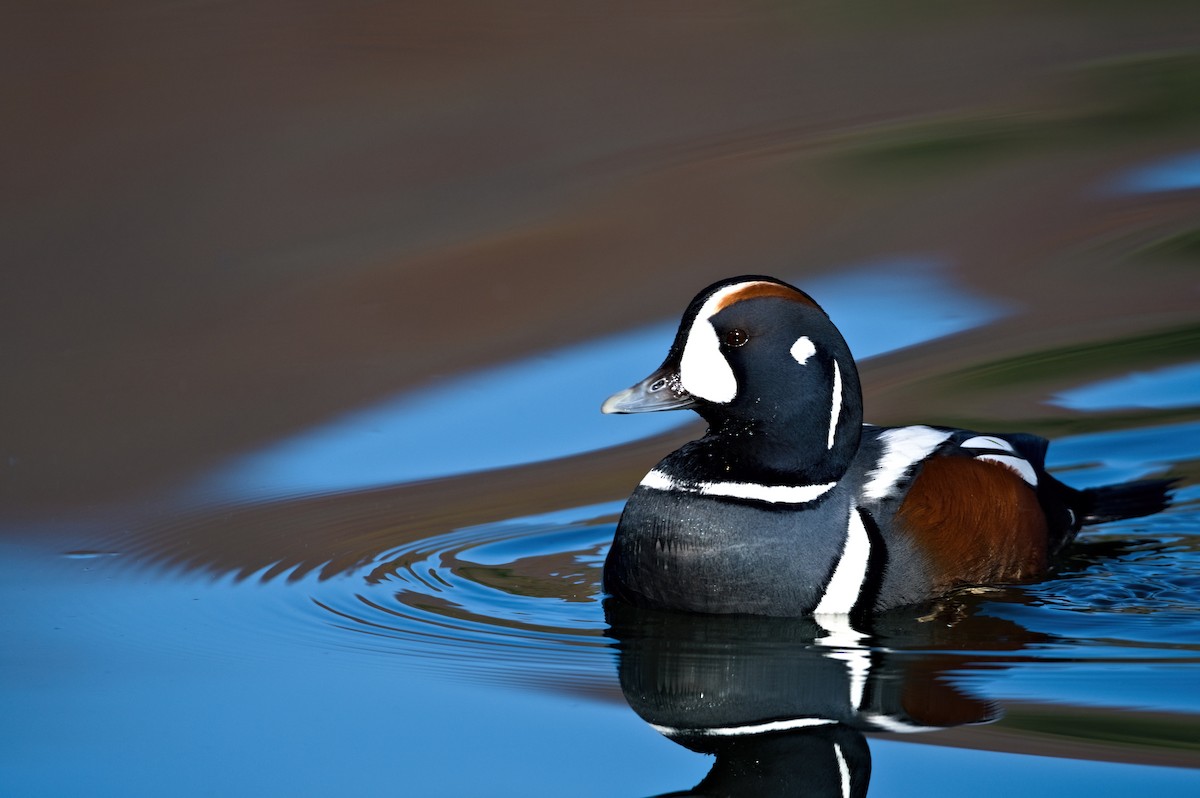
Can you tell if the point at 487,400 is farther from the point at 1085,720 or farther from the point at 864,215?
the point at 1085,720

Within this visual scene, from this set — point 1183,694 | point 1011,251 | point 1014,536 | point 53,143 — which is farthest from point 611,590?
point 53,143

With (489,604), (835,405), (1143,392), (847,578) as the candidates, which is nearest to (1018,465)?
(835,405)

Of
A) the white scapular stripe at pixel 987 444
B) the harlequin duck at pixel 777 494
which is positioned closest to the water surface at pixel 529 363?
the harlequin duck at pixel 777 494

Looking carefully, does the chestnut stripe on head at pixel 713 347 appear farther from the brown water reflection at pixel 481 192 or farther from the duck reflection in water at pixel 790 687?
the brown water reflection at pixel 481 192

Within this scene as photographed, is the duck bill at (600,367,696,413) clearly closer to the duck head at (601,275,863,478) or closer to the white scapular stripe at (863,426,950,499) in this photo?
the duck head at (601,275,863,478)

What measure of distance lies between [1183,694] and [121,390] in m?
4.45

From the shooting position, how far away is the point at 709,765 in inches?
164

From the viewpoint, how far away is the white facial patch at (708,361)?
5.33 m

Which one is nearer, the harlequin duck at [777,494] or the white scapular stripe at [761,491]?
the harlequin duck at [777,494]

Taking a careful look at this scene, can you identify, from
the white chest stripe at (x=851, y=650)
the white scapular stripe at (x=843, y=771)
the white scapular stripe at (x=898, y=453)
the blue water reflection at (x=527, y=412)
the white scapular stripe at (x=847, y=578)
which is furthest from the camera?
the blue water reflection at (x=527, y=412)

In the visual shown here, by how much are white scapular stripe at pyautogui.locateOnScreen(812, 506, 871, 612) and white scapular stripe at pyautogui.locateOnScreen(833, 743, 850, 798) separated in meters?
1.05

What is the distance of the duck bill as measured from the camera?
5.41 meters

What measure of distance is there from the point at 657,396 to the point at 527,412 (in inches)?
74.3

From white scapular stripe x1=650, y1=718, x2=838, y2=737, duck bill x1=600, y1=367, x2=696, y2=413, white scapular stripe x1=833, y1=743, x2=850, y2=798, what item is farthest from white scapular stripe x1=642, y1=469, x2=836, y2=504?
white scapular stripe x1=833, y1=743, x2=850, y2=798
